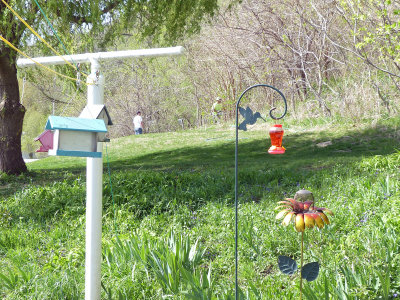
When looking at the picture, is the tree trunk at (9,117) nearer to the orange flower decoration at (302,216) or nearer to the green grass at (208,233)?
the green grass at (208,233)

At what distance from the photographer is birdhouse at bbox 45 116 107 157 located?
7.25 feet

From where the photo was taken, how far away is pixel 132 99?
23625 millimetres

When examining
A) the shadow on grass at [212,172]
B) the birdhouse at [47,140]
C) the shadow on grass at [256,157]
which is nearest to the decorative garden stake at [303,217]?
the birdhouse at [47,140]

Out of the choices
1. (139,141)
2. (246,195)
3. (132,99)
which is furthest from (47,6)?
(132,99)

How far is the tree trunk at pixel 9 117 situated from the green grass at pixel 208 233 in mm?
520

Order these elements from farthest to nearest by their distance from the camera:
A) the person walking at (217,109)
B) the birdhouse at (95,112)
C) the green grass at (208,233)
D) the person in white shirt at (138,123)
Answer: the person in white shirt at (138,123), the person walking at (217,109), the green grass at (208,233), the birdhouse at (95,112)

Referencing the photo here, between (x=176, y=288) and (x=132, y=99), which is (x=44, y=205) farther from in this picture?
(x=132, y=99)

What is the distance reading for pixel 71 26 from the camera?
8.60 metres

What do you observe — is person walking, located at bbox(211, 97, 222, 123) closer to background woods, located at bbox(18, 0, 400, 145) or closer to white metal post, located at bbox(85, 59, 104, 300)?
background woods, located at bbox(18, 0, 400, 145)

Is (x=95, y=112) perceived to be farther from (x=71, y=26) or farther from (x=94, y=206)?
(x=71, y=26)

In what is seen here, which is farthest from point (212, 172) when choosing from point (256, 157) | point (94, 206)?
point (94, 206)

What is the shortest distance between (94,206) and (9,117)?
6.99m

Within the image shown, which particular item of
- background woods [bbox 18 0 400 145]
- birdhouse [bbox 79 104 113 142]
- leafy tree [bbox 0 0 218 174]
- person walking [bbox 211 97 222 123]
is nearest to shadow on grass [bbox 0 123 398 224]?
leafy tree [bbox 0 0 218 174]

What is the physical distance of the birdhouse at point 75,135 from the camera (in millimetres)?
2209
